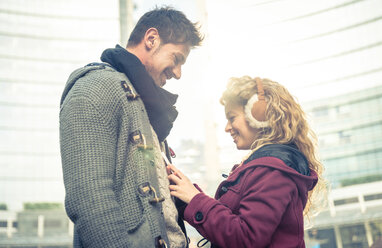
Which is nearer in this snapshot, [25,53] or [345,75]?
[345,75]

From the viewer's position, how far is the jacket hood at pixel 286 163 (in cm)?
113

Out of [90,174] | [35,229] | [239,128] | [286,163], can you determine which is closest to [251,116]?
[239,128]

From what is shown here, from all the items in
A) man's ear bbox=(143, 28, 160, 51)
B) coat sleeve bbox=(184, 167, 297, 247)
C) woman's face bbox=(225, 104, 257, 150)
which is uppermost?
man's ear bbox=(143, 28, 160, 51)

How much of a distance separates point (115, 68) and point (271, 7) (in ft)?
94.9

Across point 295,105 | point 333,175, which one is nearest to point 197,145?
point 333,175

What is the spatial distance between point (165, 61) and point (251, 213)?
2.15ft

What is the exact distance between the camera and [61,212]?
81.1 ft

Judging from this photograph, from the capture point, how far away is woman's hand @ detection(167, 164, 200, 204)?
3.77 ft

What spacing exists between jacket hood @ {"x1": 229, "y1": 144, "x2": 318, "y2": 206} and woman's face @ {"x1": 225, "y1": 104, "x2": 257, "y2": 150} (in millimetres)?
126

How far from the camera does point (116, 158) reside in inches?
37.9

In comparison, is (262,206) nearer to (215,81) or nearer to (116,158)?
(116,158)

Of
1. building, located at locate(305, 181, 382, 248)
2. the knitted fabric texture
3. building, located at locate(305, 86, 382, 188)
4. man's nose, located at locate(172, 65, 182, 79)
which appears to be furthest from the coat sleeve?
building, located at locate(305, 86, 382, 188)

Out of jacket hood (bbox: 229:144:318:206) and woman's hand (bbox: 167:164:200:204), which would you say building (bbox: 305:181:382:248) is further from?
woman's hand (bbox: 167:164:200:204)

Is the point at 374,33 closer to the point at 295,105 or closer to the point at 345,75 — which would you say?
the point at 345,75
